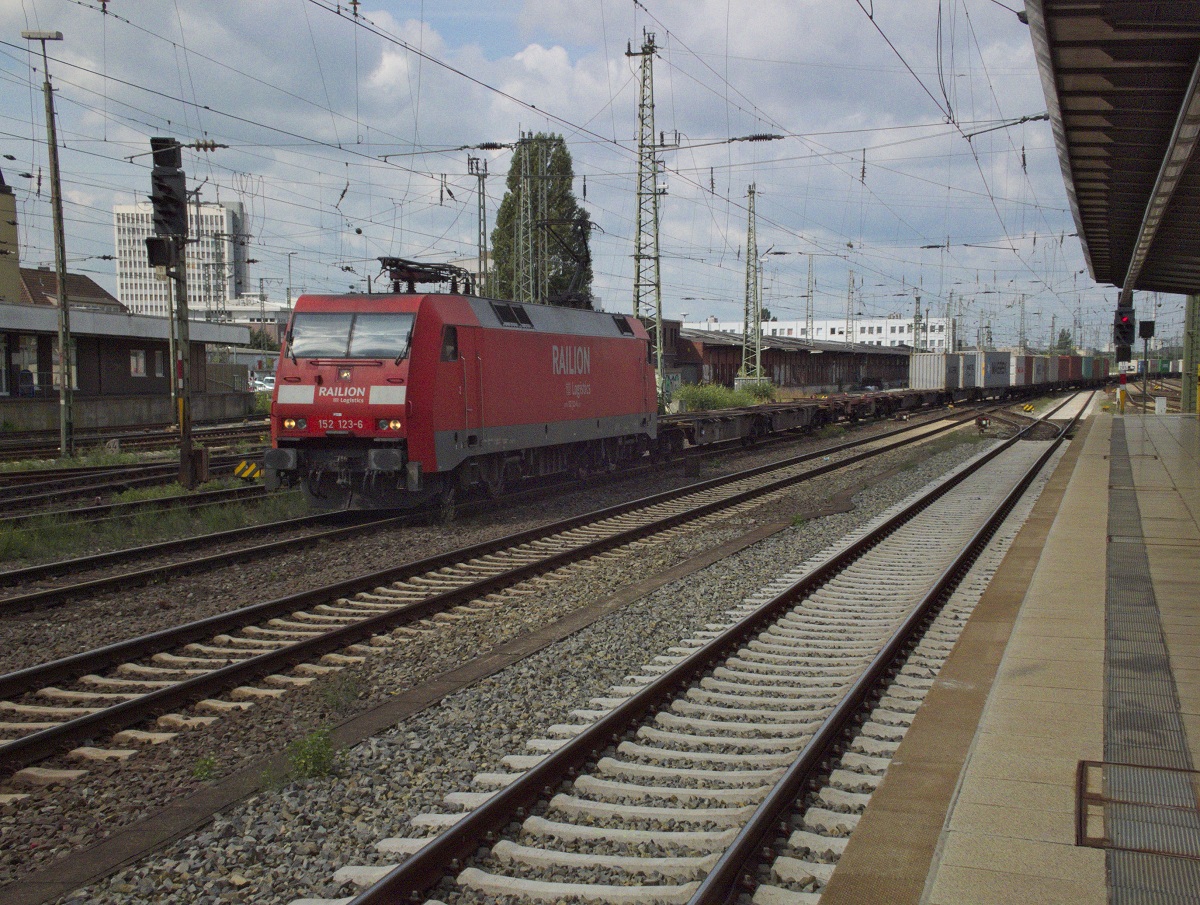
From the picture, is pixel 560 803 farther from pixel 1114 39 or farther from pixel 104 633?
pixel 1114 39

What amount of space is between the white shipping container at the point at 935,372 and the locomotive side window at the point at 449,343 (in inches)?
1636

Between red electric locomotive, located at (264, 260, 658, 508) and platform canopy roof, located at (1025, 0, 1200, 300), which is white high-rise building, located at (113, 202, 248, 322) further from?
platform canopy roof, located at (1025, 0, 1200, 300)

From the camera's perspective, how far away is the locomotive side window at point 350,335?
13406mm

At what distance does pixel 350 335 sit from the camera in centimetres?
1367

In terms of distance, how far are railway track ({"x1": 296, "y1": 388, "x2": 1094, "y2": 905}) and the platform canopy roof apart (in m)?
4.48

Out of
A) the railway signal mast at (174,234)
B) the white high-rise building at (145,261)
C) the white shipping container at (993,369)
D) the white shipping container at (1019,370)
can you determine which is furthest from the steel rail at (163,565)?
the white high-rise building at (145,261)

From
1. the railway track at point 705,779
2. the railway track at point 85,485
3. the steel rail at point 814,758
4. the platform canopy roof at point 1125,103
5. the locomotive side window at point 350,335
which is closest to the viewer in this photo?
the steel rail at point 814,758

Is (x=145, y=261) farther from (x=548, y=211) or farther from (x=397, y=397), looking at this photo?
(x=397, y=397)

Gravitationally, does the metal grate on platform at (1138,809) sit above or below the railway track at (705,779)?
above

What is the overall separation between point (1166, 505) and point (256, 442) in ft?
67.0

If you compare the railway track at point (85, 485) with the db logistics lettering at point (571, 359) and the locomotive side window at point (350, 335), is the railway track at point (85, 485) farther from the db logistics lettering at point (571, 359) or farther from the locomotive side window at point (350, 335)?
the db logistics lettering at point (571, 359)

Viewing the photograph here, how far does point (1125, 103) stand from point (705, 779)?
7593 millimetres

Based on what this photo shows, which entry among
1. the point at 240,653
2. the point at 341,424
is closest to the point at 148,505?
the point at 341,424

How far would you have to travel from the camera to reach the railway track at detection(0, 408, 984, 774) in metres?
6.20
